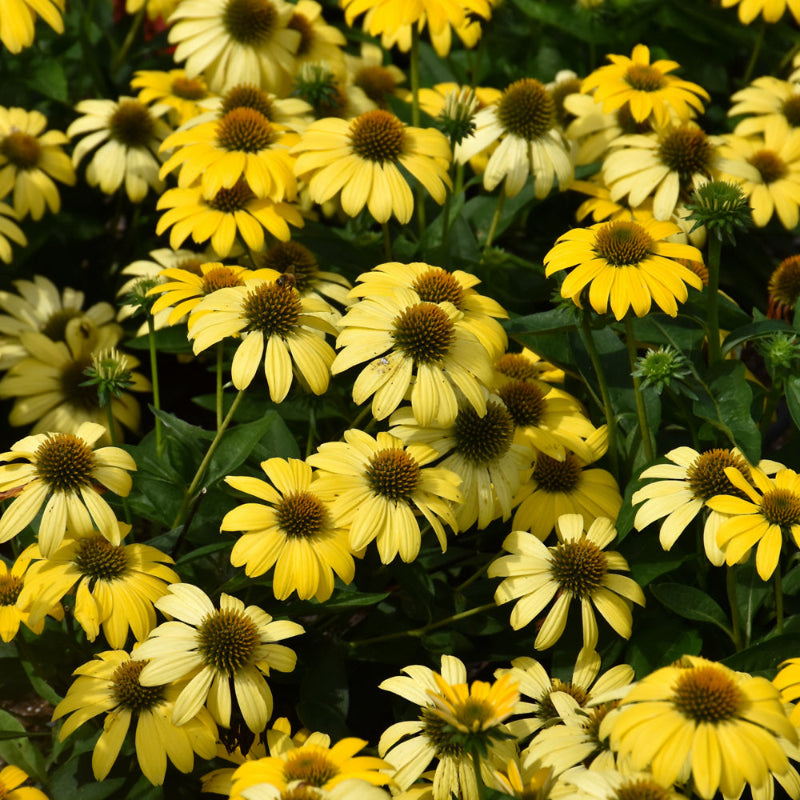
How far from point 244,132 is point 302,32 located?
0.74 m

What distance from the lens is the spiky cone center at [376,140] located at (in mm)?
2326

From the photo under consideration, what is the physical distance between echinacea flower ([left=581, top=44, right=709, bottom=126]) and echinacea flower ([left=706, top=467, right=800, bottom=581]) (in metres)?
1.21

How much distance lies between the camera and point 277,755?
66.9 inches

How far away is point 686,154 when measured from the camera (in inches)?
102

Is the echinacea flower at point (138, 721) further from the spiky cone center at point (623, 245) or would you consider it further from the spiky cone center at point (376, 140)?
the spiky cone center at point (376, 140)

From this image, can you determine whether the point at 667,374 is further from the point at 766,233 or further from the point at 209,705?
the point at 766,233

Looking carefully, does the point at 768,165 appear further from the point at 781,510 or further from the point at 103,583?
the point at 103,583

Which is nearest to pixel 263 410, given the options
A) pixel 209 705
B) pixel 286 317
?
pixel 286 317

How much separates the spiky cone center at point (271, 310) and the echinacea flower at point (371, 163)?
36 centimetres

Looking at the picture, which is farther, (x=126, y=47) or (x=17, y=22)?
(x=126, y=47)

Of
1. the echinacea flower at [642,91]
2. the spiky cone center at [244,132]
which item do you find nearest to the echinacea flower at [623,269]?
the echinacea flower at [642,91]

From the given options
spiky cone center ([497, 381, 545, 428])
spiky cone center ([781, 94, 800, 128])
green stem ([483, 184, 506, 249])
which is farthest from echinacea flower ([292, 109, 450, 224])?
spiky cone center ([781, 94, 800, 128])

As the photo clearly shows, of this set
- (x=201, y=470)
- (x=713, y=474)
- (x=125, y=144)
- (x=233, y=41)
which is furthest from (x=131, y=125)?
(x=713, y=474)

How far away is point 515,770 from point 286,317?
0.93 metres
